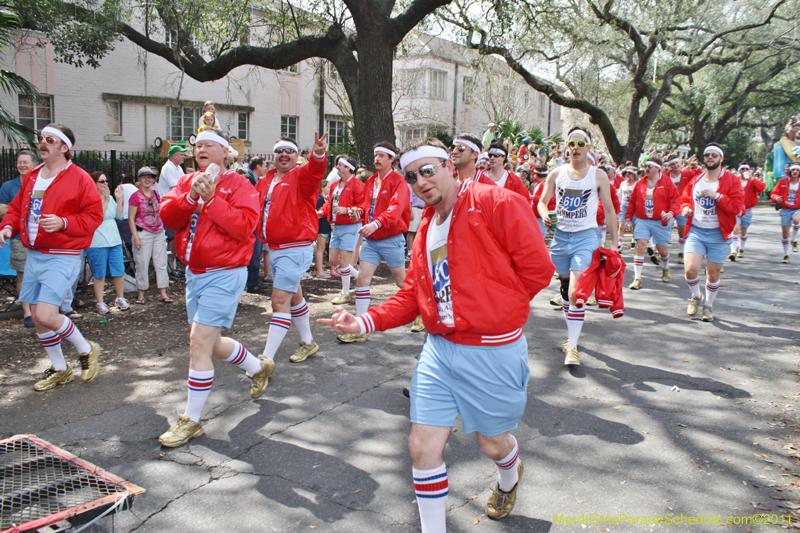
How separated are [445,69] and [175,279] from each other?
3028cm

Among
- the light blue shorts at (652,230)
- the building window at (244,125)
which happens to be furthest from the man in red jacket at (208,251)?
the building window at (244,125)

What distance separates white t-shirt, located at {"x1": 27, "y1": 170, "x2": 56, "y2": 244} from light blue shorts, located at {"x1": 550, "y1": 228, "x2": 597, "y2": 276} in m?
4.77

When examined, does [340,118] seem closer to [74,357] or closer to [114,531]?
[74,357]

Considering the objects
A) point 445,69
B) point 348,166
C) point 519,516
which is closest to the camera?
point 519,516

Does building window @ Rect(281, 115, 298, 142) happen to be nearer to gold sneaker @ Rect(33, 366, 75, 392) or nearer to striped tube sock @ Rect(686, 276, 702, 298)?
striped tube sock @ Rect(686, 276, 702, 298)

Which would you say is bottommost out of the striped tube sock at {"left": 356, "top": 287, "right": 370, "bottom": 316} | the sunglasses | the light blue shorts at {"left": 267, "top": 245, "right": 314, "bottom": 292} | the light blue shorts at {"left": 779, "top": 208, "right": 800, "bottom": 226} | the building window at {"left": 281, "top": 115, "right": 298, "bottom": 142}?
the striped tube sock at {"left": 356, "top": 287, "right": 370, "bottom": 316}

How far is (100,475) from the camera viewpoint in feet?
10.2

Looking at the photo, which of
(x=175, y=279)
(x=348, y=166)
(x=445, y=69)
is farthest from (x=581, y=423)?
(x=445, y=69)

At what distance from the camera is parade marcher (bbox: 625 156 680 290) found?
9.95m

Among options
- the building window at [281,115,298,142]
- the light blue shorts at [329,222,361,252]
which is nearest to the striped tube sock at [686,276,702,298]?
the light blue shorts at [329,222,361,252]

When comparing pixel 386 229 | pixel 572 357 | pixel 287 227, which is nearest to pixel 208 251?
pixel 287 227

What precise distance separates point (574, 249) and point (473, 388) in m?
3.67

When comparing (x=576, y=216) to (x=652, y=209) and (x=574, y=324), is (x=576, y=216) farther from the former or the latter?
(x=652, y=209)

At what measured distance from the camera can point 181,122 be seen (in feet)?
75.4
